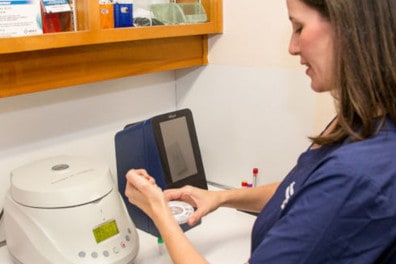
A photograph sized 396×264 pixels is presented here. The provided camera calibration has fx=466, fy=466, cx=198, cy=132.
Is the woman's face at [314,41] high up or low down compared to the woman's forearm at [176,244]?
up

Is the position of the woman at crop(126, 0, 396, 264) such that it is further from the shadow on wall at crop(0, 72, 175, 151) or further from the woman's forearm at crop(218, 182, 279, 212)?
the shadow on wall at crop(0, 72, 175, 151)

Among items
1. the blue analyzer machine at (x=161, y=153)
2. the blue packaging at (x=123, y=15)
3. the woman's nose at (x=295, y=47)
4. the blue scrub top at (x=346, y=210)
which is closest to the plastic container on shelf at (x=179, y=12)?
the blue packaging at (x=123, y=15)

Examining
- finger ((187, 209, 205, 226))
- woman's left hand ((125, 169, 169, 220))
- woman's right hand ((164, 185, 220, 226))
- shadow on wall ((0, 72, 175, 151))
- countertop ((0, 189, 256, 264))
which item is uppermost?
shadow on wall ((0, 72, 175, 151))

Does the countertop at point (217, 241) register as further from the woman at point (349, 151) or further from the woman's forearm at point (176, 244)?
the woman at point (349, 151)

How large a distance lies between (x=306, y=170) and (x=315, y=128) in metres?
0.66

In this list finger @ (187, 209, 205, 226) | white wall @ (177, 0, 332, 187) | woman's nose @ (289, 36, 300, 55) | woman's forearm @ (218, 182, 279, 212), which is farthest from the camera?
white wall @ (177, 0, 332, 187)

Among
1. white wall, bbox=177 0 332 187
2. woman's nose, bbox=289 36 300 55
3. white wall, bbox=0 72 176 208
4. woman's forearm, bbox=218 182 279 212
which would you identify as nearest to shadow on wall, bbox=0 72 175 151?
white wall, bbox=0 72 176 208

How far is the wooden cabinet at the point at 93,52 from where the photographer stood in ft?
3.98

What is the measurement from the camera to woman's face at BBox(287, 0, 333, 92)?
833 millimetres

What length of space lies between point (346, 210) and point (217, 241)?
74cm

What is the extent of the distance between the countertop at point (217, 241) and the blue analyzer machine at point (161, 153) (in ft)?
0.17

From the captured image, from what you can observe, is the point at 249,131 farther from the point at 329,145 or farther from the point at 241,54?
the point at 329,145

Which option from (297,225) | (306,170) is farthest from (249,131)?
(297,225)

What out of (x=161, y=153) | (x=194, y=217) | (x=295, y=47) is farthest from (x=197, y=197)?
(x=295, y=47)
